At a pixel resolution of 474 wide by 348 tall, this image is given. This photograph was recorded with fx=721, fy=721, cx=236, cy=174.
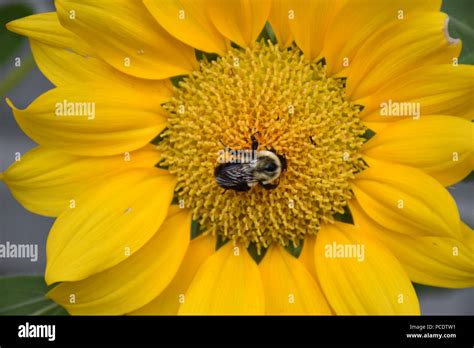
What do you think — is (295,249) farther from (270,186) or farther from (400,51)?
(400,51)

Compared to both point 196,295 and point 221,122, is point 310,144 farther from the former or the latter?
point 196,295

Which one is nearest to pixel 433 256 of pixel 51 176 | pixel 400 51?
pixel 400 51

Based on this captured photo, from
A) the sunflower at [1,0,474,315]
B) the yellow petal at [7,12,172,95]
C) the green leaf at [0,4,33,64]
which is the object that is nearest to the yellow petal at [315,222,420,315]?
the sunflower at [1,0,474,315]

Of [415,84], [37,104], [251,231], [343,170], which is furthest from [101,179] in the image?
[415,84]

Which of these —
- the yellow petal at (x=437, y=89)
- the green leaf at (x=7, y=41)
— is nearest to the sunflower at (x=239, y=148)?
the yellow petal at (x=437, y=89)

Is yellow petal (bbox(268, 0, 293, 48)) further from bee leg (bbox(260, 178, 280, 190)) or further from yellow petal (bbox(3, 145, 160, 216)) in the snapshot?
yellow petal (bbox(3, 145, 160, 216))

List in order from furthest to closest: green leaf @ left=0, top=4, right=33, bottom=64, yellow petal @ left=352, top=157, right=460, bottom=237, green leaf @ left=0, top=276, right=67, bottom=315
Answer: green leaf @ left=0, top=4, right=33, bottom=64, green leaf @ left=0, top=276, right=67, bottom=315, yellow petal @ left=352, top=157, right=460, bottom=237

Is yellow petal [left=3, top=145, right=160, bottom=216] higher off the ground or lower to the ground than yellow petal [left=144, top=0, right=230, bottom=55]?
lower
